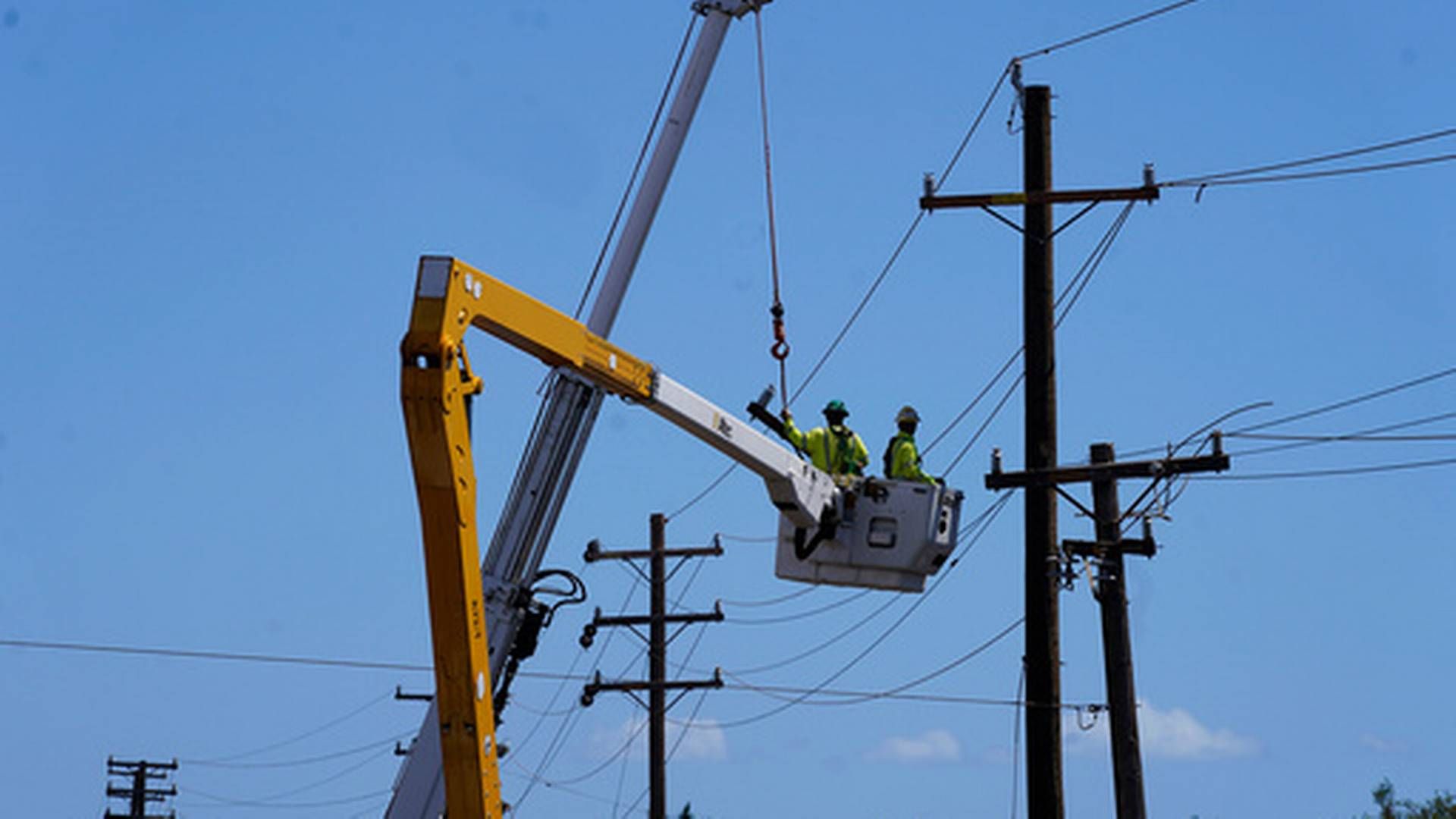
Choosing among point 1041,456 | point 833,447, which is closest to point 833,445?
point 833,447

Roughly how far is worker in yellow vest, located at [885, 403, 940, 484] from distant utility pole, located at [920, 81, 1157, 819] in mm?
2744

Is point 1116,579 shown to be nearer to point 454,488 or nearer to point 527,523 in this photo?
point 527,523

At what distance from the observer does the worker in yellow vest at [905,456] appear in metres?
20.2

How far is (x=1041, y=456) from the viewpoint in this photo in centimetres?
2306

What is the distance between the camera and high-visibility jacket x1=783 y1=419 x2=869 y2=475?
19.5 metres

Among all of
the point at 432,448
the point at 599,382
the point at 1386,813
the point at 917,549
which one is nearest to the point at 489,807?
the point at 432,448

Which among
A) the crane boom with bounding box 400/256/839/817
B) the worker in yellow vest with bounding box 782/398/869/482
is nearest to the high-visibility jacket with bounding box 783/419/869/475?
the worker in yellow vest with bounding box 782/398/869/482

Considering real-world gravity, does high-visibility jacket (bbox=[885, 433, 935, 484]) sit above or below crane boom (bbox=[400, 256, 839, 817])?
above

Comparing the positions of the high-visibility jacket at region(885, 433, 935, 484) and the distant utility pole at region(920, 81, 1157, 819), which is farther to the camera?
the distant utility pole at region(920, 81, 1157, 819)

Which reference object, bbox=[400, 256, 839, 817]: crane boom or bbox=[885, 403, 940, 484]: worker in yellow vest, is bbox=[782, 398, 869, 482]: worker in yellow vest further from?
bbox=[400, 256, 839, 817]: crane boom

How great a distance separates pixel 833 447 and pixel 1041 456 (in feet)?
12.4

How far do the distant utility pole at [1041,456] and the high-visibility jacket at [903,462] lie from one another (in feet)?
9.44

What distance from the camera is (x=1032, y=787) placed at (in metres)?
22.8

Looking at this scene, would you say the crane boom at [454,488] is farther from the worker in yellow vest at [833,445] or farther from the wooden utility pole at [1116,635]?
the wooden utility pole at [1116,635]
